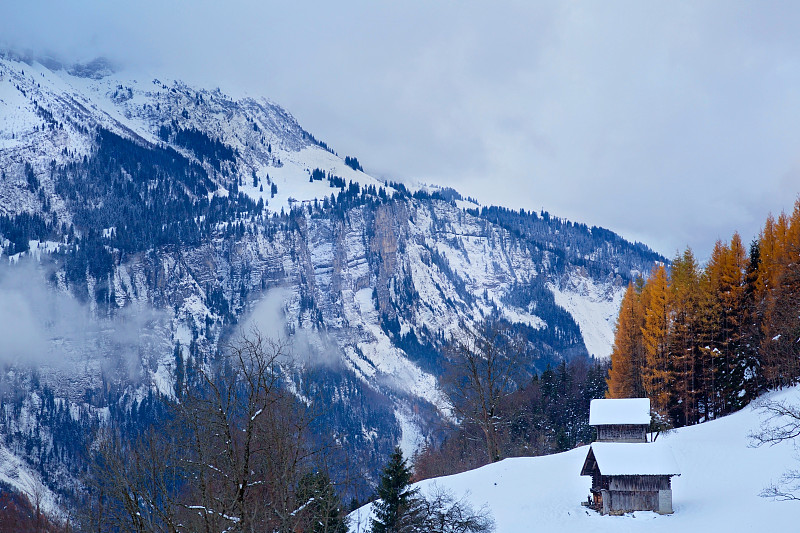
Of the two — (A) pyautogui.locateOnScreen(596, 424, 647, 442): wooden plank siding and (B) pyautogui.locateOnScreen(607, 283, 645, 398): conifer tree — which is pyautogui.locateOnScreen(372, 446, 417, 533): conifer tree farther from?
(B) pyautogui.locateOnScreen(607, 283, 645, 398): conifer tree

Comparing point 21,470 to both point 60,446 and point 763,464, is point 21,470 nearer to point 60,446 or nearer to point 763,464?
point 60,446

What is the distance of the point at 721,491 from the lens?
35344mm

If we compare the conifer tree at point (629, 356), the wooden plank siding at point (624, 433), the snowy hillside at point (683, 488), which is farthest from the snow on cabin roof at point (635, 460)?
the conifer tree at point (629, 356)

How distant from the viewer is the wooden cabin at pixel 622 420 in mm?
43781

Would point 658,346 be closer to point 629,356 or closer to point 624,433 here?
point 629,356

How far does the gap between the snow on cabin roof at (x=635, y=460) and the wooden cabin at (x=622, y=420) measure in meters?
4.89

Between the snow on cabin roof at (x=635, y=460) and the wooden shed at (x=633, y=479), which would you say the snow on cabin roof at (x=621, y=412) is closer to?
the snow on cabin roof at (x=635, y=460)

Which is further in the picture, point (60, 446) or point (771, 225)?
point (60, 446)

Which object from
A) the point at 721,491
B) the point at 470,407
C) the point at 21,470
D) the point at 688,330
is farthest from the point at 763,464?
the point at 21,470

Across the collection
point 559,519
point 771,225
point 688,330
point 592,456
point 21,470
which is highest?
point 771,225

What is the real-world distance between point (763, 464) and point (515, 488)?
14177 mm

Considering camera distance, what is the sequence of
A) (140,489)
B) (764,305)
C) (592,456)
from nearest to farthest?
(140,489) → (592,456) → (764,305)

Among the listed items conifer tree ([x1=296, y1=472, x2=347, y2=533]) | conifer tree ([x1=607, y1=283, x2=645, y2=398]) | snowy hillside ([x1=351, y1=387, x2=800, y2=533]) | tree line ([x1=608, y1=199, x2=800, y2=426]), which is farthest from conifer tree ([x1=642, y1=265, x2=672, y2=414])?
conifer tree ([x1=296, y1=472, x2=347, y2=533])

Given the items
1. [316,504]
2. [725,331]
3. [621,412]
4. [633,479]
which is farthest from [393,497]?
[725,331]
